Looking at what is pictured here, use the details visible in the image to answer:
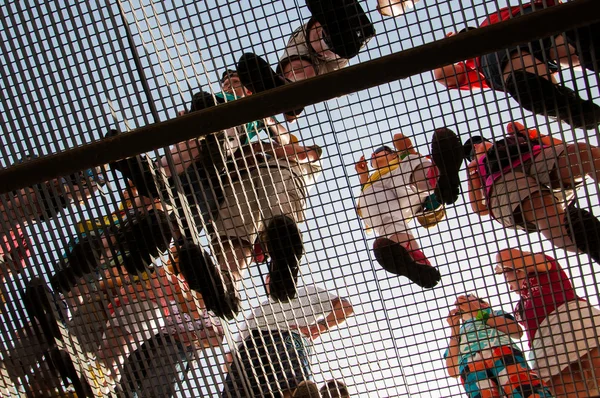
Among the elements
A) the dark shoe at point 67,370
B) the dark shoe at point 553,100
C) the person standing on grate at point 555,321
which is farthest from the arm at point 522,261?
the dark shoe at point 67,370

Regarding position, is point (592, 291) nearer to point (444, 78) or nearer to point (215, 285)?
point (444, 78)

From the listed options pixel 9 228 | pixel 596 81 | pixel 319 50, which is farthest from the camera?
pixel 9 228

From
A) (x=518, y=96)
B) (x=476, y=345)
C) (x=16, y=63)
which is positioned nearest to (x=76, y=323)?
(x=16, y=63)

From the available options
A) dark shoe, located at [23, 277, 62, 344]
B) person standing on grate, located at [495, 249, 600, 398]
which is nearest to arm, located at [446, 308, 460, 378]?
person standing on grate, located at [495, 249, 600, 398]

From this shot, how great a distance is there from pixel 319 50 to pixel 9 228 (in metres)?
0.80

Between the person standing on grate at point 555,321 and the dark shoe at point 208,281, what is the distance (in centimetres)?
58

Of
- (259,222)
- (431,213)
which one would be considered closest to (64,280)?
(259,222)

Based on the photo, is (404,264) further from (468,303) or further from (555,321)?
(555,321)

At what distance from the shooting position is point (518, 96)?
1.23 meters

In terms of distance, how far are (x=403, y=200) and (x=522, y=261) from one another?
0.27 metres

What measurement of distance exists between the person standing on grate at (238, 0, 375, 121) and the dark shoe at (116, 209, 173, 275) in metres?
0.36

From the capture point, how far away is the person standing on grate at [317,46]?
1282 millimetres

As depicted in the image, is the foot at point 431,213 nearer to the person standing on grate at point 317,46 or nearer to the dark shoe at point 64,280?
the person standing on grate at point 317,46

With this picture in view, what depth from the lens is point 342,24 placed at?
130cm
